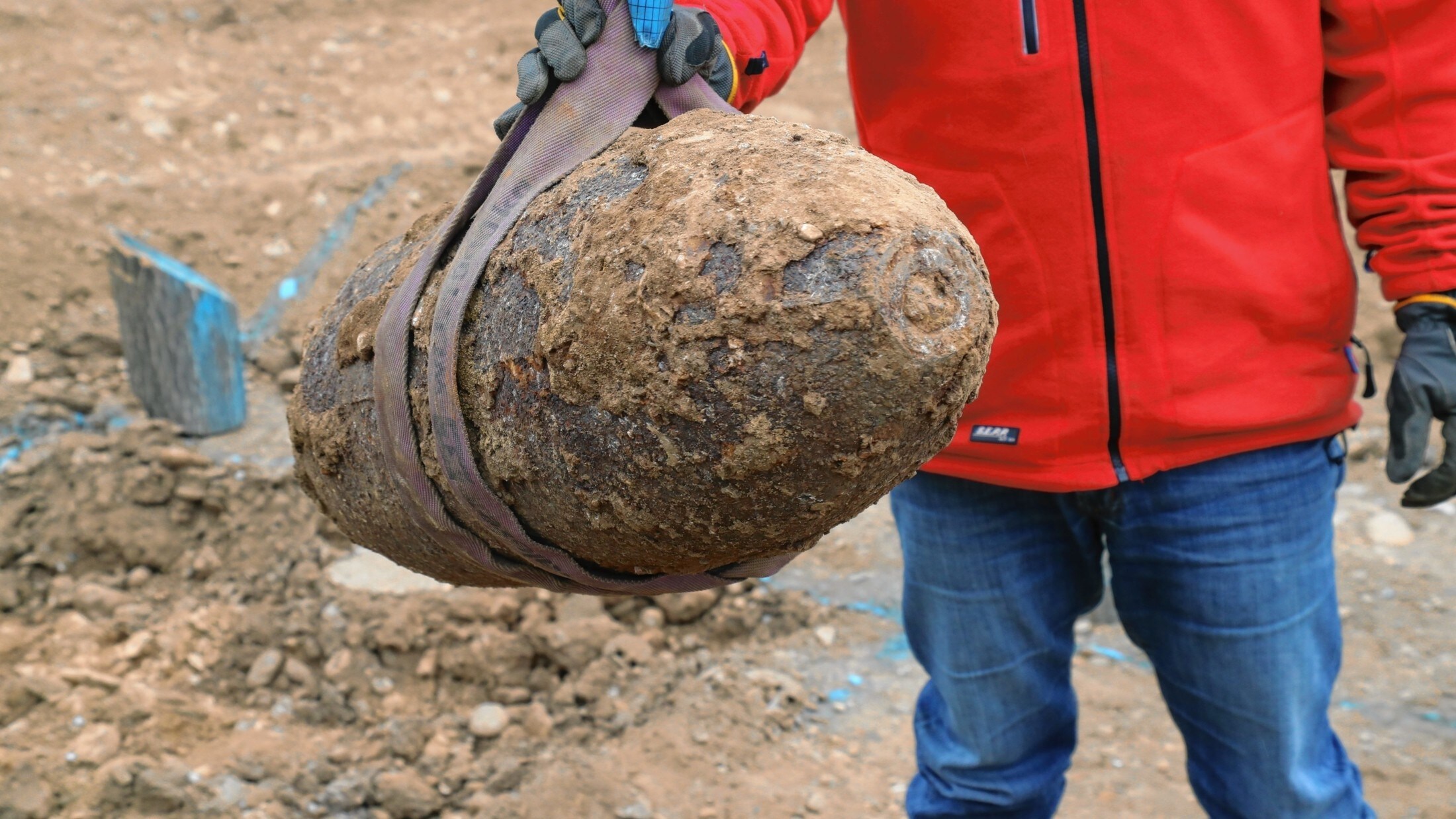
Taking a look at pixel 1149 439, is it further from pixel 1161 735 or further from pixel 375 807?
pixel 375 807

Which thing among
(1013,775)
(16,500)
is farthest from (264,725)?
(1013,775)

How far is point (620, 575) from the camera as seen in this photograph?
136 centimetres

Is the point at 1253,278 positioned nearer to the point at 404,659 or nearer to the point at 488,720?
the point at 488,720

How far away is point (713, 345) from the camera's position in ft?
3.62

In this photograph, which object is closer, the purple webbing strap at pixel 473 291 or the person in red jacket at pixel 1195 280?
the purple webbing strap at pixel 473 291

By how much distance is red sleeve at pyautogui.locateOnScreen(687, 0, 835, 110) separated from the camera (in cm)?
160

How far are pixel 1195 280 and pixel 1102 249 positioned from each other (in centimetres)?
14

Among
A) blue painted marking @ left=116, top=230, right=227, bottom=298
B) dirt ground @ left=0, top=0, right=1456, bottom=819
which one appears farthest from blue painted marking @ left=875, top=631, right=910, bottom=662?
blue painted marking @ left=116, top=230, right=227, bottom=298

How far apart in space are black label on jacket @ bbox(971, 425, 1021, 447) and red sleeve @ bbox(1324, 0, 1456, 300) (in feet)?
1.94

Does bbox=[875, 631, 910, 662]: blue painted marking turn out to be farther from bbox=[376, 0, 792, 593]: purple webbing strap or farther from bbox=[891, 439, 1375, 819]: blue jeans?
bbox=[376, 0, 792, 593]: purple webbing strap

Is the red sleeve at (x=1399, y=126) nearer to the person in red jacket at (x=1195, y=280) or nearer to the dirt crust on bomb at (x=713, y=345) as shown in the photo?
the person in red jacket at (x=1195, y=280)

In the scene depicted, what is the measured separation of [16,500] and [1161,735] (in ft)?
11.1

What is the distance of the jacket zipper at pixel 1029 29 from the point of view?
65.3 inches

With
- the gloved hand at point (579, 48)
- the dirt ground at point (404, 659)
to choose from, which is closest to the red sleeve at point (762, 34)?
the gloved hand at point (579, 48)
